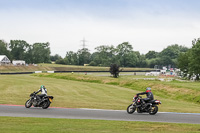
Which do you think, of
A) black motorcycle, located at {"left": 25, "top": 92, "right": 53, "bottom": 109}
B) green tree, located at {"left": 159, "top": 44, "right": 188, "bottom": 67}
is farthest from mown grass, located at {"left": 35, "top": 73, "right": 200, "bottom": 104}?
green tree, located at {"left": 159, "top": 44, "right": 188, "bottom": 67}

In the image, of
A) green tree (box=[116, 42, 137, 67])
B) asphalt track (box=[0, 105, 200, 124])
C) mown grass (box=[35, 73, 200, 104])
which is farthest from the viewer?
green tree (box=[116, 42, 137, 67])

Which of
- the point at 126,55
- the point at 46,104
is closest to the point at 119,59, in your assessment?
the point at 126,55

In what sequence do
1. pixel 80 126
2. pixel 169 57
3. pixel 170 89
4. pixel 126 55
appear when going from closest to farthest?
pixel 80 126 → pixel 170 89 → pixel 126 55 → pixel 169 57

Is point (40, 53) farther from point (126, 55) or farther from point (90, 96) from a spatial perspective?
point (90, 96)

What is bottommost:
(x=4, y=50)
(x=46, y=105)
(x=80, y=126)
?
(x=80, y=126)

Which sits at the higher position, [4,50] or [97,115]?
[4,50]

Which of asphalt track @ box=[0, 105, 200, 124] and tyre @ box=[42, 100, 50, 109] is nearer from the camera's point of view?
asphalt track @ box=[0, 105, 200, 124]

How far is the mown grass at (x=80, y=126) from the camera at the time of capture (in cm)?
1228

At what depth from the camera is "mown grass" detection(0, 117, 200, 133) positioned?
1228cm

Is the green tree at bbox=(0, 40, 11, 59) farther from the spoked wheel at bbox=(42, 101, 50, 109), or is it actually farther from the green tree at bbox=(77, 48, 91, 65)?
the spoked wheel at bbox=(42, 101, 50, 109)

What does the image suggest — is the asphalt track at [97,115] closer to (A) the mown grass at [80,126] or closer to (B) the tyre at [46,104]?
(B) the tyre at [46,104]

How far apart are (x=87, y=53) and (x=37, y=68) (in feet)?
260

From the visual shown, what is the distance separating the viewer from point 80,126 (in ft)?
43.8

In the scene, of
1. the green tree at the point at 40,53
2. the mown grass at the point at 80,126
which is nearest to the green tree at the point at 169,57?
the green tree at the point at 40,53
